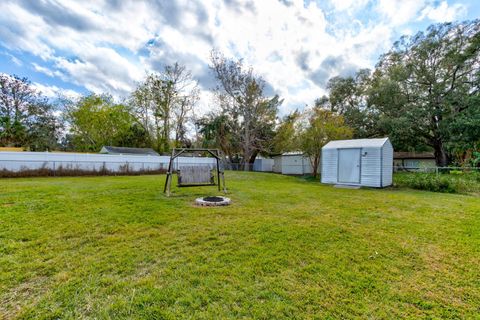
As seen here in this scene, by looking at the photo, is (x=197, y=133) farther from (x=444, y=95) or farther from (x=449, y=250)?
(x=449, y=250)

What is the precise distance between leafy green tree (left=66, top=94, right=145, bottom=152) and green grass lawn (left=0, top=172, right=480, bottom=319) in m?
23.0

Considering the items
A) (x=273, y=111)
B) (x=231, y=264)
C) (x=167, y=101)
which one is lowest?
(x=231, y=264)

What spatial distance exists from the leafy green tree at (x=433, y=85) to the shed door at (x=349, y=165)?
325 inches

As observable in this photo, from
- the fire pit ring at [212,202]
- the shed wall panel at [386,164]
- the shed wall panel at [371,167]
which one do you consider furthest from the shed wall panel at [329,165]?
the fire pit ring at [212,202]

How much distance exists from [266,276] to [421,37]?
858 inches

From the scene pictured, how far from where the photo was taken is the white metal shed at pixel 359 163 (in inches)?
389

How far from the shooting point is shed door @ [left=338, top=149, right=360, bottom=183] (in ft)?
34.2

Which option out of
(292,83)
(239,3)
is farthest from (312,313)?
(292,83)

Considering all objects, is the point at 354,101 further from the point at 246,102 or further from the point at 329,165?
the point at 329,165

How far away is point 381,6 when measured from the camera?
27.2ft

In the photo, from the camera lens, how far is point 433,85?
643 inches

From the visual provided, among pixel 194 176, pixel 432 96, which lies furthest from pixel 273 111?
pixel 194 176

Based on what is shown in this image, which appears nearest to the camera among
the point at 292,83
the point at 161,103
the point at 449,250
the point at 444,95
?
the point at 449,250

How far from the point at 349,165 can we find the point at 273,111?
10.8 m
